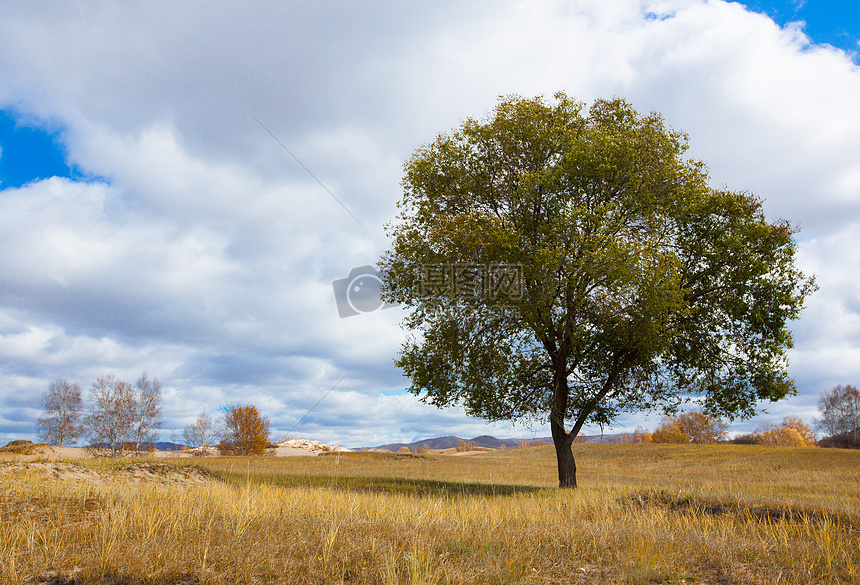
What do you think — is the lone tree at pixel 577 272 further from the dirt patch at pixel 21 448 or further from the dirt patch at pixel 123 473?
the dirt patch at pixel 21 448

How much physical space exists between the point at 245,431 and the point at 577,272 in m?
57.8

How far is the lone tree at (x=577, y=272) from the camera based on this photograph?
16281mm

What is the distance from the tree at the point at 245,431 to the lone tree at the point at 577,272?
171ft

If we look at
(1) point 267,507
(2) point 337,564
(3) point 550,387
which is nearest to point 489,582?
(2) point 337,564

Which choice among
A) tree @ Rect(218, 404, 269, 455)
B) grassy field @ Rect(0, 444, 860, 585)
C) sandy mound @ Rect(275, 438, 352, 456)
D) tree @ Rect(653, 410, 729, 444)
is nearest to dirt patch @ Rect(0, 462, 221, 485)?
grassy field @ Rect(0, 444, 860, 585)

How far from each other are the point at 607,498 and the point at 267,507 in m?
7.66

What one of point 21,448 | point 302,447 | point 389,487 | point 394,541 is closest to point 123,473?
point 389,487

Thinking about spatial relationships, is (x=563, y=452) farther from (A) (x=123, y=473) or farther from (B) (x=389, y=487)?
(A) (x=123, y=473)

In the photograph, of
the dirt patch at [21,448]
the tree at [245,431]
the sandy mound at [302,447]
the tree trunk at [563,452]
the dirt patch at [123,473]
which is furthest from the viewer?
Result: the sandy mound at [302,447]

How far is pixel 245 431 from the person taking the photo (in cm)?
6366

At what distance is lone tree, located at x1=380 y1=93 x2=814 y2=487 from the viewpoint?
641 inches

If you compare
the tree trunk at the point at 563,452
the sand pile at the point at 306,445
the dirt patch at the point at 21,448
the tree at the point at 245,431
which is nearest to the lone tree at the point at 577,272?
the tree trunk at the point at 563,452

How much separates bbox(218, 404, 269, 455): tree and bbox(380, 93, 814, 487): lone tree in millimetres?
52058

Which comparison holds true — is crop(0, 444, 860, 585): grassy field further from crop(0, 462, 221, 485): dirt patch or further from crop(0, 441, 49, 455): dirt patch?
crop(0, 441, 49, 455): dirt patch
